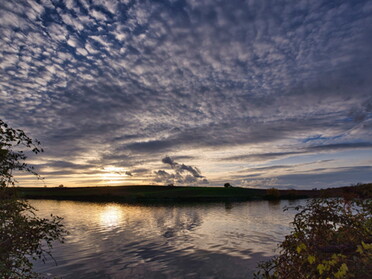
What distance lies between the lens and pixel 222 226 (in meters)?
40.7

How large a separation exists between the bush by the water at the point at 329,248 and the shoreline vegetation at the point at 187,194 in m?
0.44

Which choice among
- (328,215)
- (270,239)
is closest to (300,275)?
(328,215)

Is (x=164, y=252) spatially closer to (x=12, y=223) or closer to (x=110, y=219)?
(x=12, y=223)

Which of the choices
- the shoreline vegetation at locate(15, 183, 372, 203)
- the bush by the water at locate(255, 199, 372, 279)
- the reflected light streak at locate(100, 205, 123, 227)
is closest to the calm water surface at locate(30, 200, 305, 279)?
the reflected light streak at locate(100, 205, 123, 227)

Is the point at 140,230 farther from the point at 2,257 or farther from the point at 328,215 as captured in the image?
the point at 328,215

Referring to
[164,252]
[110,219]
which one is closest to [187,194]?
[110,219]

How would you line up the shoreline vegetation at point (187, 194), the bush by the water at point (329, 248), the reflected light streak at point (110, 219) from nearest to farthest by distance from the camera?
the bush by the water at point (329, 248) → the shoreline vegetation at point (187, 194) → the reflected light streak at point (110, 219)

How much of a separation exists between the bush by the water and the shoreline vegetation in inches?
17.4

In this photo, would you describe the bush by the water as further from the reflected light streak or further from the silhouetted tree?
the reflected light streak

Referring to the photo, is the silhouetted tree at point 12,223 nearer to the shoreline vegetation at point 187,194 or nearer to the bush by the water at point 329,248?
the shoreline vegetation at point 187,194

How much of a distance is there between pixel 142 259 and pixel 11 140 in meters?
17.2

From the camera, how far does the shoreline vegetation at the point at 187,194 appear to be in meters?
8.95

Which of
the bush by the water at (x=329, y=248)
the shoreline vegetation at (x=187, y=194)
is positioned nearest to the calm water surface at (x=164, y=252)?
the shoreline vegetation at (x=187, y=194)

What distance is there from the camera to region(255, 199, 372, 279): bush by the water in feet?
18.2
